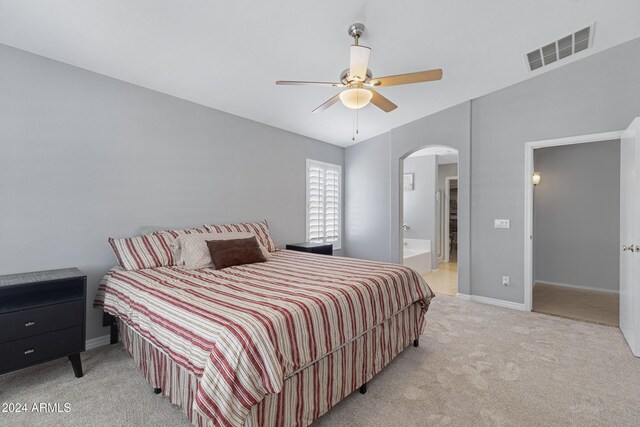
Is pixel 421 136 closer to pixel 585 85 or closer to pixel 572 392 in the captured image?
pixel 585 85

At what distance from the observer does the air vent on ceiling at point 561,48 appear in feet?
9.90

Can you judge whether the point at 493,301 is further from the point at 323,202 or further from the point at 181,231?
the point at 181,231

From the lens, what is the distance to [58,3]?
2059 mm

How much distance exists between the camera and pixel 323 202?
5.42 m

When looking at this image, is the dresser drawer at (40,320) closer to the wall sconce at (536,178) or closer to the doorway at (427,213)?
the doorway at (427,213)

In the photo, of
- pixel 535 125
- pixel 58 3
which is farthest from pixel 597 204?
pixel 58 3

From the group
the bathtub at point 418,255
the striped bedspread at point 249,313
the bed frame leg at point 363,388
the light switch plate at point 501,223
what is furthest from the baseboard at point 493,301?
the bed frame leg at point 363,388

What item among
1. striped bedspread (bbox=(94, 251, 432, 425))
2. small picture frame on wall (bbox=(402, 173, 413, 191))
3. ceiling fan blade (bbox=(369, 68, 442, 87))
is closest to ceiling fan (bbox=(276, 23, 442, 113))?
ceiling fan blade (bbox=(369, 68, 442, 87))

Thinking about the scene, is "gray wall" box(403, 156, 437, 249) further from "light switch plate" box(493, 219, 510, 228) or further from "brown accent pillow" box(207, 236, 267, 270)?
"brown accent pillow" box(207, 236, 267, 270)

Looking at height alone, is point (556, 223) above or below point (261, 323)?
above

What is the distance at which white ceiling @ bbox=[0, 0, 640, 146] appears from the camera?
2.25 meters

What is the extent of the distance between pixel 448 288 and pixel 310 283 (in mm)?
3584

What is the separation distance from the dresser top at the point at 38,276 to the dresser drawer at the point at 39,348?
0.39 m

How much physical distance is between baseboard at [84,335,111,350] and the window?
9.94ft
